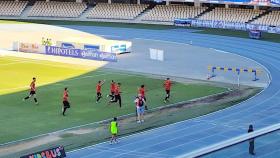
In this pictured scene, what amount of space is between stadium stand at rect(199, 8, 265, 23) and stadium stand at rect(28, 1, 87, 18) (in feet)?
62.7

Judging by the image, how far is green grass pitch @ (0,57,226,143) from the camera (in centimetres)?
2325

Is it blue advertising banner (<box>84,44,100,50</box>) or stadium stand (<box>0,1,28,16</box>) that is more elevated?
stadium stand (<box>0,1,28,16</box>)

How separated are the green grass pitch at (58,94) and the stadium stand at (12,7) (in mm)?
38073

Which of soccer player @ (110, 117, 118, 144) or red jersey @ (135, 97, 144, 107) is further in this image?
red jersey @ (135, 97, 144, 107)

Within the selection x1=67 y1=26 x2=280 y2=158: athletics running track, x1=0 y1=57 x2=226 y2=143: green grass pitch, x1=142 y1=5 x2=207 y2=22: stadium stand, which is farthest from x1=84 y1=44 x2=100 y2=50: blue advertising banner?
x1=142 y1=5 x2=207 y2=22: stadium stand

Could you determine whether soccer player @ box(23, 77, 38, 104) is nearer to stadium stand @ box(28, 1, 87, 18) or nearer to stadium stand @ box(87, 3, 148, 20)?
stadium stand @ box(87, 3, 148, 20)

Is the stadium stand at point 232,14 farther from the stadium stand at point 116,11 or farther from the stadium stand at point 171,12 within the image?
the stadium stand at point 116,11

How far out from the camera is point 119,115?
81.4 ft

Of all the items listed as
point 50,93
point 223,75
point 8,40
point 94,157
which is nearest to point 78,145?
point 94,157

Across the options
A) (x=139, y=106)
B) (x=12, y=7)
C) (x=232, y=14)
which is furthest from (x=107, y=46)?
(x=12, y=7)

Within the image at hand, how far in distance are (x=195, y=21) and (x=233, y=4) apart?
5173 mm

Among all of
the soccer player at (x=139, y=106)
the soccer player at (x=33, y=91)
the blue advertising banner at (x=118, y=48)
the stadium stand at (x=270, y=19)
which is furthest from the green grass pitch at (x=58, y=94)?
the stadium stand at (x=270, y=19)

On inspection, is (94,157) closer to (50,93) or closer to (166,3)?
(50,93)

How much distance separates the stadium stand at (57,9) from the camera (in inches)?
3095
